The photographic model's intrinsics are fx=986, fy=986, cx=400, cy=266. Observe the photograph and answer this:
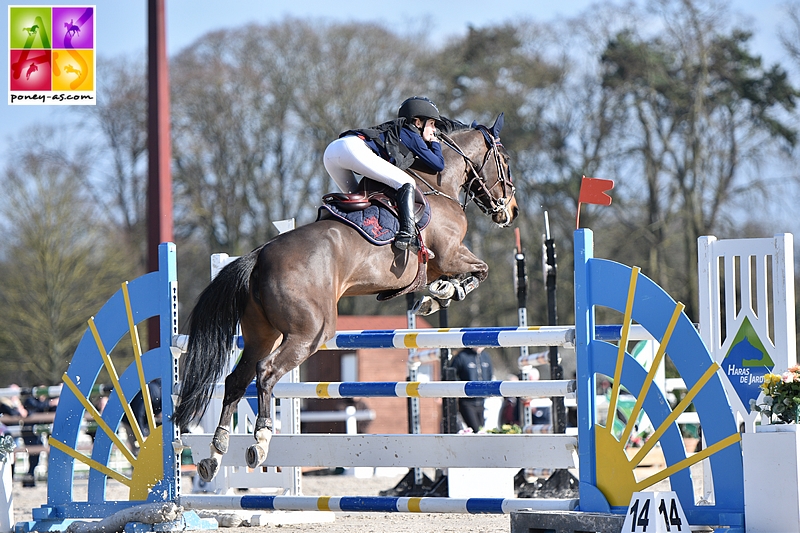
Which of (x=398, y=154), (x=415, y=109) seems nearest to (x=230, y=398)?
(x=398, y=154)

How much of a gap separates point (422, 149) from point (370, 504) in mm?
1756

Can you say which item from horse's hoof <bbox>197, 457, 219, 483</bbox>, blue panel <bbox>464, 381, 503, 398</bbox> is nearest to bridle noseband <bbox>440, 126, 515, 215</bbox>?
blue panel <bbox>464, 381, 503, 398</bbox>

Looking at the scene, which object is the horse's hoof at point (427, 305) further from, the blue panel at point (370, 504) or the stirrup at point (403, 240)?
the blue panel at point (370, 504)

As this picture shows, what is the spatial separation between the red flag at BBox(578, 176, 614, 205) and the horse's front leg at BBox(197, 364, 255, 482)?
5.97 ft

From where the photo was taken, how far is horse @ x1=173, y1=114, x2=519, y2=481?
432cm

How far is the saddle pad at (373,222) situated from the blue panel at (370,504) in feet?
3.84

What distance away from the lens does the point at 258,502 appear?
190 inches

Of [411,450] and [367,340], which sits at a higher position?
[367,340]

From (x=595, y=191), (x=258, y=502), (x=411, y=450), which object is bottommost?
(x=258, y=502)

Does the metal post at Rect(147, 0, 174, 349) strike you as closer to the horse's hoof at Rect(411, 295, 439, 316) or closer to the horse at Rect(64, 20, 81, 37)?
the horse at Rect(64, 20, 81, 37)

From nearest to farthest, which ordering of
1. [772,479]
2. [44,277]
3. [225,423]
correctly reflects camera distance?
[772,479]
[225,423]
[44,277]

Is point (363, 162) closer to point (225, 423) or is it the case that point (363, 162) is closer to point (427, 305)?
point (427, 305)

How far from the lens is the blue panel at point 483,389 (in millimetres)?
4543

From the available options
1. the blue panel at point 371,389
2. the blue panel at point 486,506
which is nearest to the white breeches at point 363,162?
the blue panel at point 371,389
